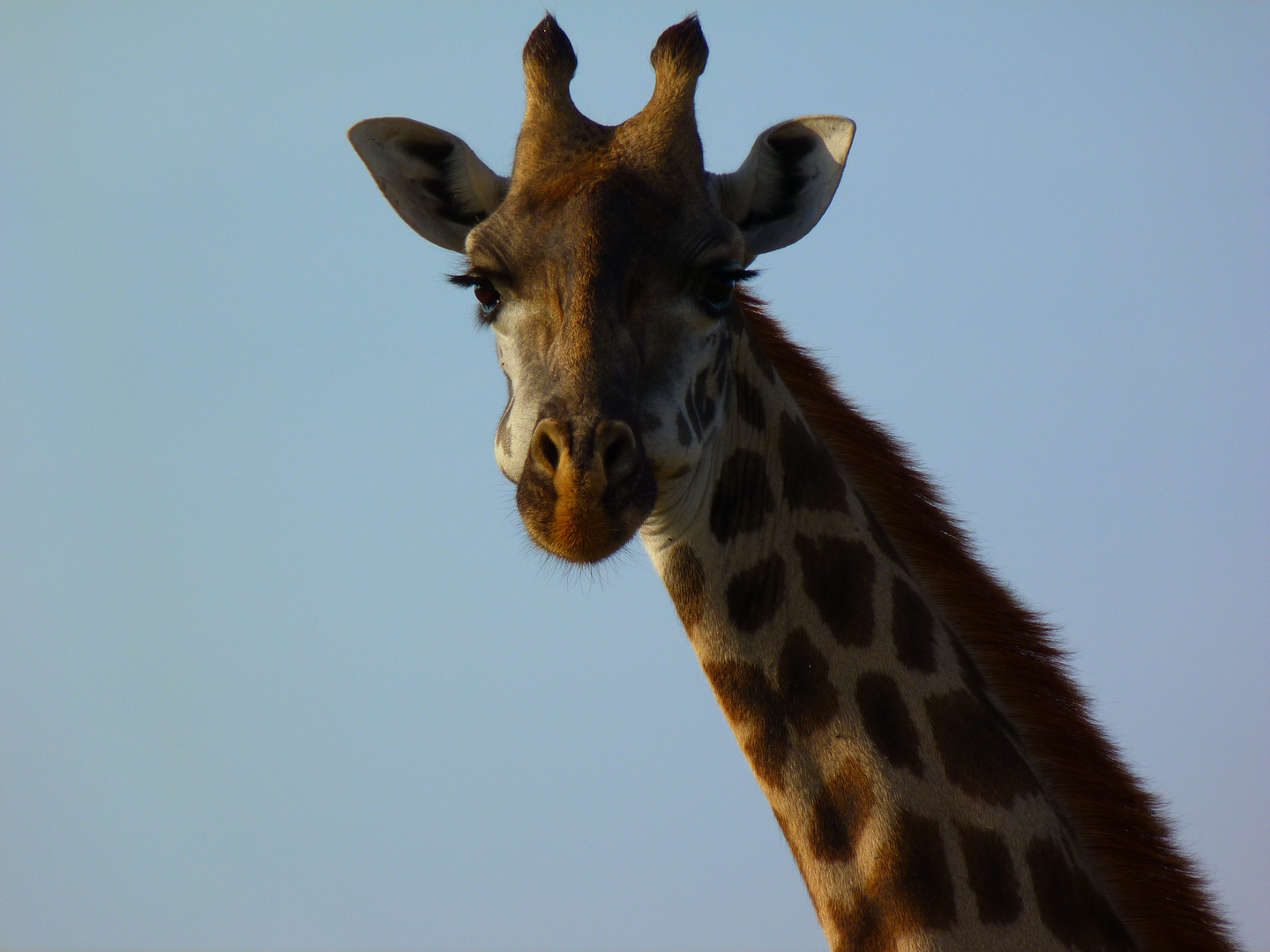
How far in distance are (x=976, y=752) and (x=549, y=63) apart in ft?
11.7

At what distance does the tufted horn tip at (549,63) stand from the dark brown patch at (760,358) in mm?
1411

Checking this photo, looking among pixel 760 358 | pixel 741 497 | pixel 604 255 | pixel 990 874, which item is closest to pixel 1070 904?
pixel 990 874

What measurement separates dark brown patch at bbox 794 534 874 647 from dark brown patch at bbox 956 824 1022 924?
873mm

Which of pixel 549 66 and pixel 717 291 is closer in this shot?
pixel 717 291

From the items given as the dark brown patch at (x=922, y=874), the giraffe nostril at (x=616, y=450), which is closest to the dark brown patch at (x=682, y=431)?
the giraffe nostril at (x=616, y=450)

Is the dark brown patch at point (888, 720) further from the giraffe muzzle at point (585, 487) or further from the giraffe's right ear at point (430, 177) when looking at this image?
the giraffe's right ear at point (430, 177)

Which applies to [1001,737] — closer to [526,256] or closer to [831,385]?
[831,385]

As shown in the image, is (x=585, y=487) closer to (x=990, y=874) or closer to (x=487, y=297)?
(x=487, y=297)

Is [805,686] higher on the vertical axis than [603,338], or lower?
lower

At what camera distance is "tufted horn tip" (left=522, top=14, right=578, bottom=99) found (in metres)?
6.16

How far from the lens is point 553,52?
6.22m

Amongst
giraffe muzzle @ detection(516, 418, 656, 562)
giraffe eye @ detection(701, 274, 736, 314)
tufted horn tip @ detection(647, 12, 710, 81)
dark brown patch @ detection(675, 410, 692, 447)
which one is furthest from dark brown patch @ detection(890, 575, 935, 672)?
tufted horn tip @ detection(647, 12, 710, 81)

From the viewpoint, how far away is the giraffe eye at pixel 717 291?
5617 millimetres

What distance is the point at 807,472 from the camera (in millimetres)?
5816
